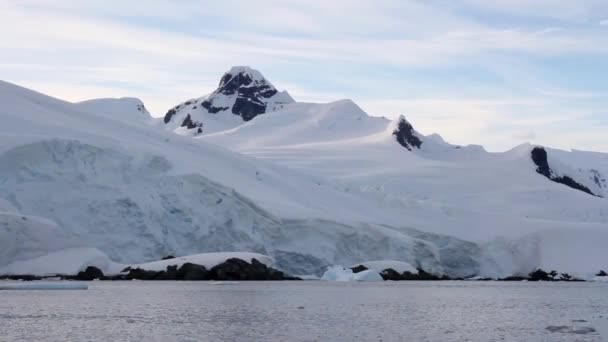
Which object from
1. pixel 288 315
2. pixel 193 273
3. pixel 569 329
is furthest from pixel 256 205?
pixel 569 329

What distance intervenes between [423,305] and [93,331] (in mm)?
16548

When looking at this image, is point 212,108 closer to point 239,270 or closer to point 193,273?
point 239,270

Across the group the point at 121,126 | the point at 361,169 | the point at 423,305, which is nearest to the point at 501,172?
the point at 361,169

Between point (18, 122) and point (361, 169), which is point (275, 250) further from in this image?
point (361, 169)

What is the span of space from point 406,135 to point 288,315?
103249 millimetres

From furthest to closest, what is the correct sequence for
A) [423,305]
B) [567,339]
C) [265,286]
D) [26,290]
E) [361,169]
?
[361,169] → [265,286] → [26,290] → [423,305] → [567,339]

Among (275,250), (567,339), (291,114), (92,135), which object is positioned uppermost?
(291,114)

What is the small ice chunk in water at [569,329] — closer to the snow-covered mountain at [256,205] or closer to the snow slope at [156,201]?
the snow-covered mountain at [256,205]

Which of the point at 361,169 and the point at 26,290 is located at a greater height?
the point at 361,169

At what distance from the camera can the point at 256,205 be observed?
2562 inches

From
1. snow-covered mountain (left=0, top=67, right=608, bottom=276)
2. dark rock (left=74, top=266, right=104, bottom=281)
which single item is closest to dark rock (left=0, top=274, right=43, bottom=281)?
snow-covered mountain (left=0, top=67, right=608, bottom=276)

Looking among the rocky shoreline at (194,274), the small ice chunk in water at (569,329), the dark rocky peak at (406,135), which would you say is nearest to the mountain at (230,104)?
the dark rocky peak at (406,135)

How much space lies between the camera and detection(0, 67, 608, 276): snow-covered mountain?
5678cm

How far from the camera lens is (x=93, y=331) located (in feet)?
86.8
